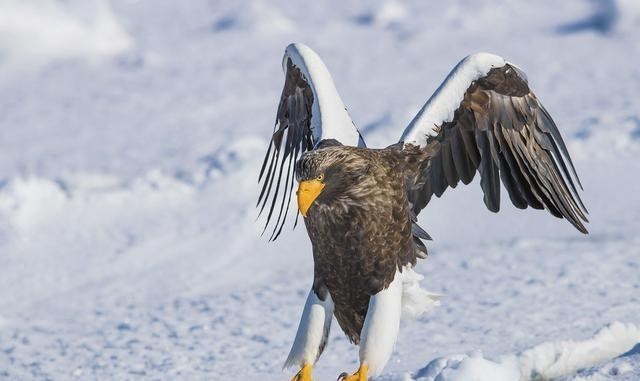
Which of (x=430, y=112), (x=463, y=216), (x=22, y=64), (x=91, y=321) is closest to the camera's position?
(x=430, y=112)

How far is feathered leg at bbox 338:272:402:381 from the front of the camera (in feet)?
12.7

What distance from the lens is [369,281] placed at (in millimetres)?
3896

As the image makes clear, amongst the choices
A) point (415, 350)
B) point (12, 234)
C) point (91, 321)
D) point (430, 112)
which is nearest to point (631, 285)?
point (415, 350)

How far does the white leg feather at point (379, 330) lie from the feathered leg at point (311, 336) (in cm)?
17

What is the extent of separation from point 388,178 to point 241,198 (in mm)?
3326

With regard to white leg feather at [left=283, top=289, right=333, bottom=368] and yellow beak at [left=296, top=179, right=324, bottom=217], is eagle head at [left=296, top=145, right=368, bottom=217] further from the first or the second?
white leg feather at [left=283, top=289, right=333, bottom=368]

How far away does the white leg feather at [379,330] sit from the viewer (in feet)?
12.7

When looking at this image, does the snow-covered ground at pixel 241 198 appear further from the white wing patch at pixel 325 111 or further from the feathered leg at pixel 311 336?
the white wing patch at pixel 325 111

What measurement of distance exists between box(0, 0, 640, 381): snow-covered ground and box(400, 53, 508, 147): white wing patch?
2.76 ft

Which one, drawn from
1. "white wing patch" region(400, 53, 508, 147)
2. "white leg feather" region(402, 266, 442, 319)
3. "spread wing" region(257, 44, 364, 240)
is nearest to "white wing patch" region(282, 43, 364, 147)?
"spread wing" region(257, 44, 364, 240)

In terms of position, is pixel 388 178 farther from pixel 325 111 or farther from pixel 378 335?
pixel 325 111

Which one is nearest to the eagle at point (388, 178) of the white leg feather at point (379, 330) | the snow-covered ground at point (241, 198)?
the white leg feather at point (379, 330)

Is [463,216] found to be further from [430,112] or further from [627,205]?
[430,112]

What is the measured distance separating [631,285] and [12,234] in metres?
3.67
